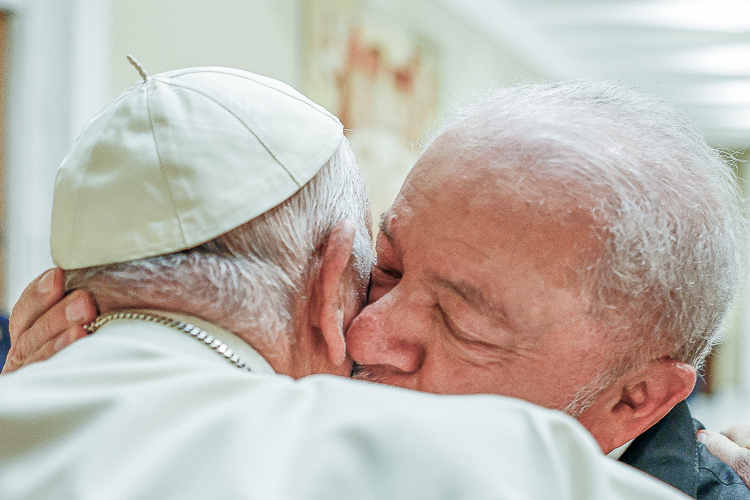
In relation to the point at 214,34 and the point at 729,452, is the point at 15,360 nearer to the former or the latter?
the point at 729,452

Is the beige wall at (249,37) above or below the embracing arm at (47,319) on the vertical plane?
above

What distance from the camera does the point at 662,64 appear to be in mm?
7109

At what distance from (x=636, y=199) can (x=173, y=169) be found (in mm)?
630

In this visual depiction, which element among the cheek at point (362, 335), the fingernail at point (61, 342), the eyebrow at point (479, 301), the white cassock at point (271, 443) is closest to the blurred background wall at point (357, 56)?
the eyebrow at point (479, 301)

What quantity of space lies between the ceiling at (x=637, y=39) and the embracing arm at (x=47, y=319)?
4932 mm

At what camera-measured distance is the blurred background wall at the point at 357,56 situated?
2.71 metres

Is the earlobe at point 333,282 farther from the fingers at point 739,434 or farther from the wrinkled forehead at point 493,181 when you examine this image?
the fingers at point 739,434

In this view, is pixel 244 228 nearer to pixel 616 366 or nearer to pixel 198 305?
pixel 198 305

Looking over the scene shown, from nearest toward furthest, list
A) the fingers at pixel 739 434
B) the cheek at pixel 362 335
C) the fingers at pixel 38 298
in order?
the fingers at pixel 38 298 → the cheek at pixel 362 335 → the fingers at pixel 739 434

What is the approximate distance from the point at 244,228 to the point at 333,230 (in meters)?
0.13

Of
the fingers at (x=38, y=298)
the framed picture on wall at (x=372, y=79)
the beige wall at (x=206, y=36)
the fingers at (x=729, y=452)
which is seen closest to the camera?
the fingers at (x=38, y=298)

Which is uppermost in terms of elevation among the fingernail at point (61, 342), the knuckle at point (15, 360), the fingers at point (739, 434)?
the fingernail at point (61, 342)

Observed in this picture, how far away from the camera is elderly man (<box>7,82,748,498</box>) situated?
1.01m

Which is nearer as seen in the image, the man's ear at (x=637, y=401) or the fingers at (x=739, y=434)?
the man's ear at (x=637, y=401)
